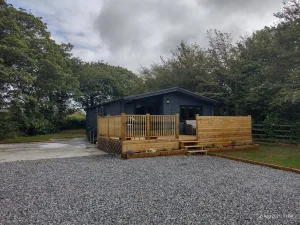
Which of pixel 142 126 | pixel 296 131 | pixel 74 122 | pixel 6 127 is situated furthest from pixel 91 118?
pixel 296 131

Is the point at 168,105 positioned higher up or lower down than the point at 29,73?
lower down

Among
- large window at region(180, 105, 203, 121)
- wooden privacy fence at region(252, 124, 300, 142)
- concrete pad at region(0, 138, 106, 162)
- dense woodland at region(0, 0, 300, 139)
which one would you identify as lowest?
concrete pad at region(0, 138, 106, 162)

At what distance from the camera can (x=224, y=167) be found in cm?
647

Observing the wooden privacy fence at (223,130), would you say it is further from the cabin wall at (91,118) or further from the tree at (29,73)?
the tree at (29,73)

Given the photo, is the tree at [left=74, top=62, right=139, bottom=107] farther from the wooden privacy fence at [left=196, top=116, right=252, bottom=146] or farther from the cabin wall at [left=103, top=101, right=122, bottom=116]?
the wooden privacy fence at [left=196, top=116, right=252, bottom=146]

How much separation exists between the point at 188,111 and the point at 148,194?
9.76 m

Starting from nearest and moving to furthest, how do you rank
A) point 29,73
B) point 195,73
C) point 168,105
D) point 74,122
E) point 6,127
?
point 168,105 → point 6,127 → point 29,73 → point 195,73 → point 74,122

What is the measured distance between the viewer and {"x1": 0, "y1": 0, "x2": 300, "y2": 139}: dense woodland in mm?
11250

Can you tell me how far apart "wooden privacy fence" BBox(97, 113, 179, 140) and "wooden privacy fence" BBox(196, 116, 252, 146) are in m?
1.17

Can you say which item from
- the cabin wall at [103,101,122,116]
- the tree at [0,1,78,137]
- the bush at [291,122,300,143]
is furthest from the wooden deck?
the tree at [0,1,78,137]

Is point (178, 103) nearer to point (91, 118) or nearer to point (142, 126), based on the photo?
point (142, 126)

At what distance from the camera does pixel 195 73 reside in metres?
17.6

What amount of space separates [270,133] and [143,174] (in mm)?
9170

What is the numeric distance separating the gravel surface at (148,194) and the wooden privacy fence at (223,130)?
8.99ft
